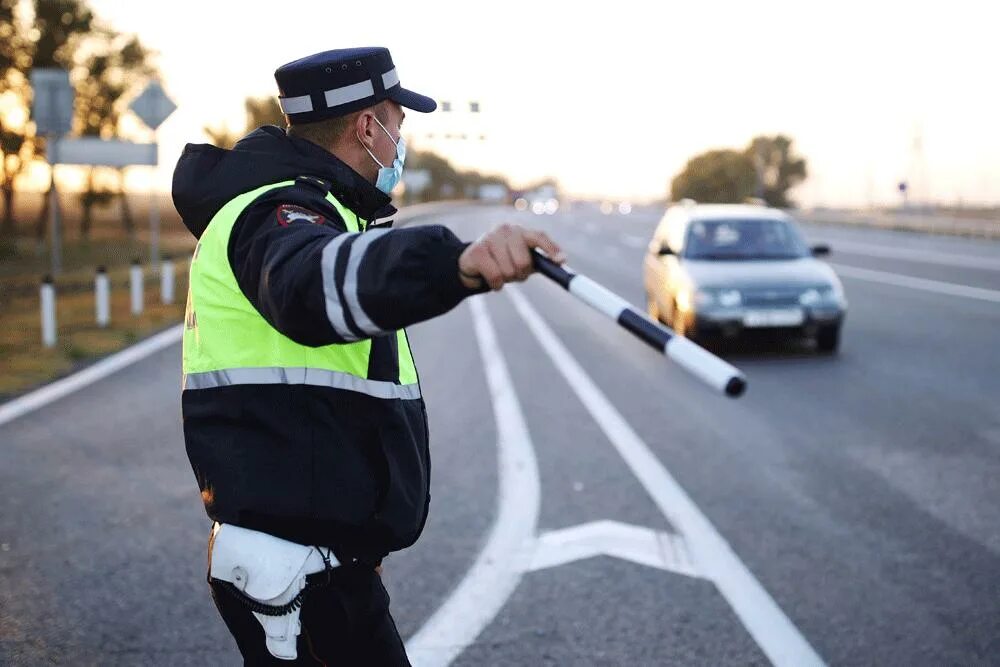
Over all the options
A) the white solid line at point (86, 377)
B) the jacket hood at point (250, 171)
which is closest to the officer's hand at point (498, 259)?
the jacket hood at point (250, 171)

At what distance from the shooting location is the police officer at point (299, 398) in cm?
210

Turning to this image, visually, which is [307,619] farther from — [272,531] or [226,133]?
[226,133]

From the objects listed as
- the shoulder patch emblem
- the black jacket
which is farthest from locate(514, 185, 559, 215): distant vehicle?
the shoulder patch emblem

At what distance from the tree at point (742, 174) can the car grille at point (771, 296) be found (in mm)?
96608

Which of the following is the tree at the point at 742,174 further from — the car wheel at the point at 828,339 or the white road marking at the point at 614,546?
the white road marking at the point at 614,546

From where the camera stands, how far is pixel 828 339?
1260 cm

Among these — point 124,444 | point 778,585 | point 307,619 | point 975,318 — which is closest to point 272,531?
point 307,619

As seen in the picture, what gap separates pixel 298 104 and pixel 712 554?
3725mm

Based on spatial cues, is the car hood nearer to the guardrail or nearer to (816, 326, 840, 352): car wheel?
(816, 326, 840, 352): car wheel

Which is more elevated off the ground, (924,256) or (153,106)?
(153,106)

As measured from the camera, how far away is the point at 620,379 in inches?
436

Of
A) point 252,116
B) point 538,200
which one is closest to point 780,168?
point 538,200

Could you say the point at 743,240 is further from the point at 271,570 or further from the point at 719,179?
the point at 719,179

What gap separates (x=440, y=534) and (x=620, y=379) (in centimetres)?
560
